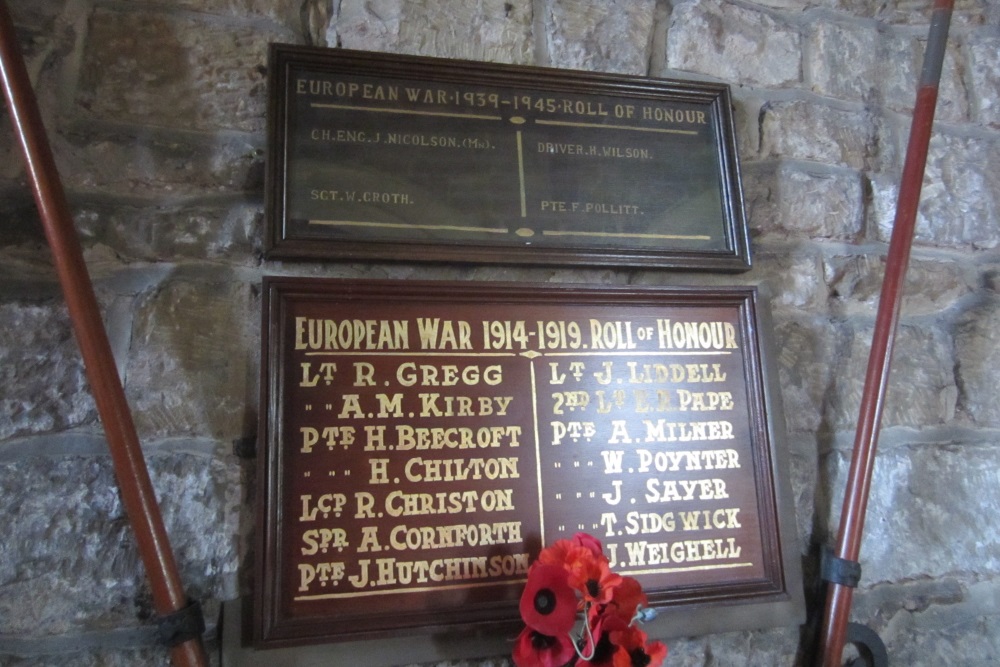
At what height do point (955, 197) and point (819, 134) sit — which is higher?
point (819, 134)

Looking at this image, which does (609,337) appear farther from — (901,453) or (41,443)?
(41,443)

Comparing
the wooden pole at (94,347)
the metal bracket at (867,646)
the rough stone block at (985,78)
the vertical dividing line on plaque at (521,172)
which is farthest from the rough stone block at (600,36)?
the metal bracket at (867,646)

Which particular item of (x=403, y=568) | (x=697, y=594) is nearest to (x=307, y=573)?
(x=403, y=568)

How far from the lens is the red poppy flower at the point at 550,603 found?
3.10 ft

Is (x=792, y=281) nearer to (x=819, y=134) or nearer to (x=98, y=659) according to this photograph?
(x=819, y=134)

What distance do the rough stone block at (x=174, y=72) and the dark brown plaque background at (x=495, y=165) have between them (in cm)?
6

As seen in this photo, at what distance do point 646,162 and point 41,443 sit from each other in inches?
42.9

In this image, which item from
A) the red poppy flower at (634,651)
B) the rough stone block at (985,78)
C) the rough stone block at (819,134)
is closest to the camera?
the red poppy flower at (634,651)

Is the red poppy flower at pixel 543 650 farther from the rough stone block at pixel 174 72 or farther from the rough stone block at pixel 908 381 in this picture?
the rough stone block at pixel 174 72

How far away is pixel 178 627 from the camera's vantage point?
95cm

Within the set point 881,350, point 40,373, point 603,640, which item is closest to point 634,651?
point 603,640

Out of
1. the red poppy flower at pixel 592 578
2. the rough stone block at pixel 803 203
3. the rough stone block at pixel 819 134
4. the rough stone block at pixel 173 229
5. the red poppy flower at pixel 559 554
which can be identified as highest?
the rough stone block at pixel 819 134

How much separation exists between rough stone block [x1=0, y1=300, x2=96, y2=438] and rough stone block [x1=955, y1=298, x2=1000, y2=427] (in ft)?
5.02

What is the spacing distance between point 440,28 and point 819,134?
78cm
